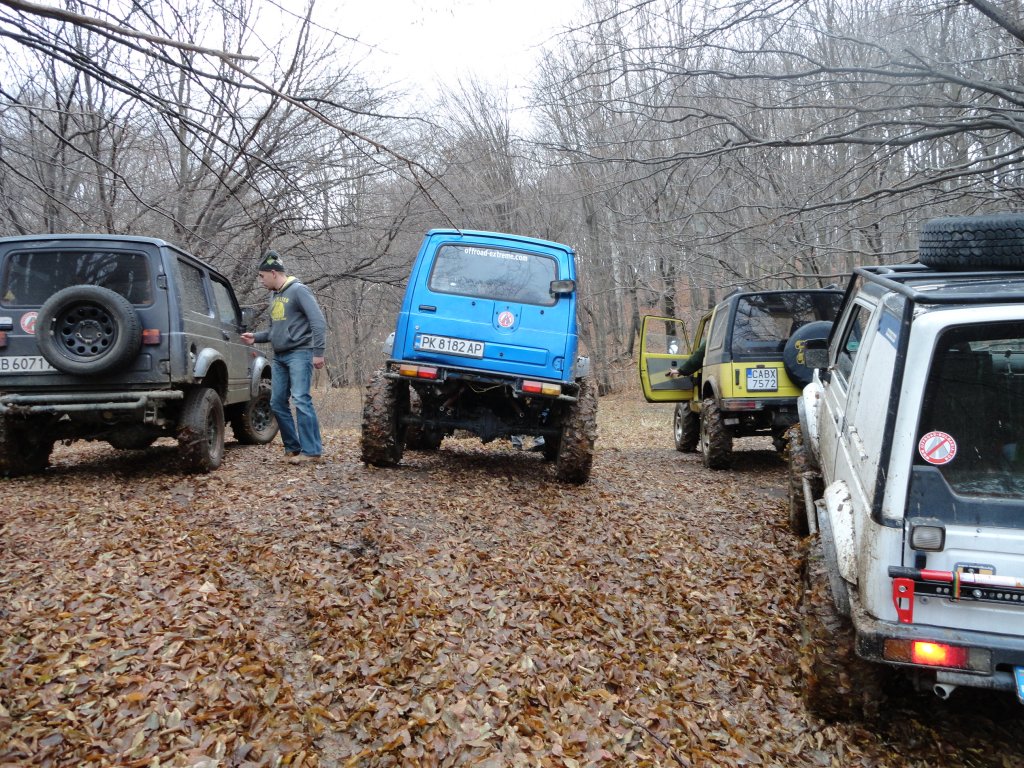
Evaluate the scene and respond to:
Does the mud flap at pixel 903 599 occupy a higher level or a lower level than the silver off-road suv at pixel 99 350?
lower

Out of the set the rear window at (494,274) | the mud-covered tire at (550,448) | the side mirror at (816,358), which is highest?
the rear window at (494,274)

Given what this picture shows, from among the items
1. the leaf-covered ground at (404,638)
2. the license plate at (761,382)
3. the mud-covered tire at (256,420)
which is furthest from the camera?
the mud-covered tire at (256,420)

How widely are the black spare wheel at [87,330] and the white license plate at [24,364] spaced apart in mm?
114

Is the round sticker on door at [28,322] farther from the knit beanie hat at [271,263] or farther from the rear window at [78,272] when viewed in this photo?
the knit beanie hat at [271,263]

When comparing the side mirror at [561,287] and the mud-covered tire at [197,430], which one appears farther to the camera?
the side mirror at [561,287]

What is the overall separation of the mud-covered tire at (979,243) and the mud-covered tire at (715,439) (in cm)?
473

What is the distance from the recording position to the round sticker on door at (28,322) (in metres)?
6.33

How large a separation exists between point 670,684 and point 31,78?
29.9 feet

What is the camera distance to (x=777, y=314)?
8664 millimetres

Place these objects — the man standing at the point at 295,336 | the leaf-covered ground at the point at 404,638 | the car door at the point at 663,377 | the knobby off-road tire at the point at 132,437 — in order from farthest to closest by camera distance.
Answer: the car door at the point at 663,377
the man standing at the point at 295,336
the knobby off-road tire at the point at 132,437
the leaf-covered ground at the point at 404,638

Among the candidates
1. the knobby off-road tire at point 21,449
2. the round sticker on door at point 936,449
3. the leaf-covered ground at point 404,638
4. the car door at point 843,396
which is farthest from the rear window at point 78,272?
the round sticker on door at point 936,449

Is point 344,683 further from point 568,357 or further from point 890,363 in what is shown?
point 568,357

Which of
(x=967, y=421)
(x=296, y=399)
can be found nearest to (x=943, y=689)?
(x=967, y=421)

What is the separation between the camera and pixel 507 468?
8312 millimetres
